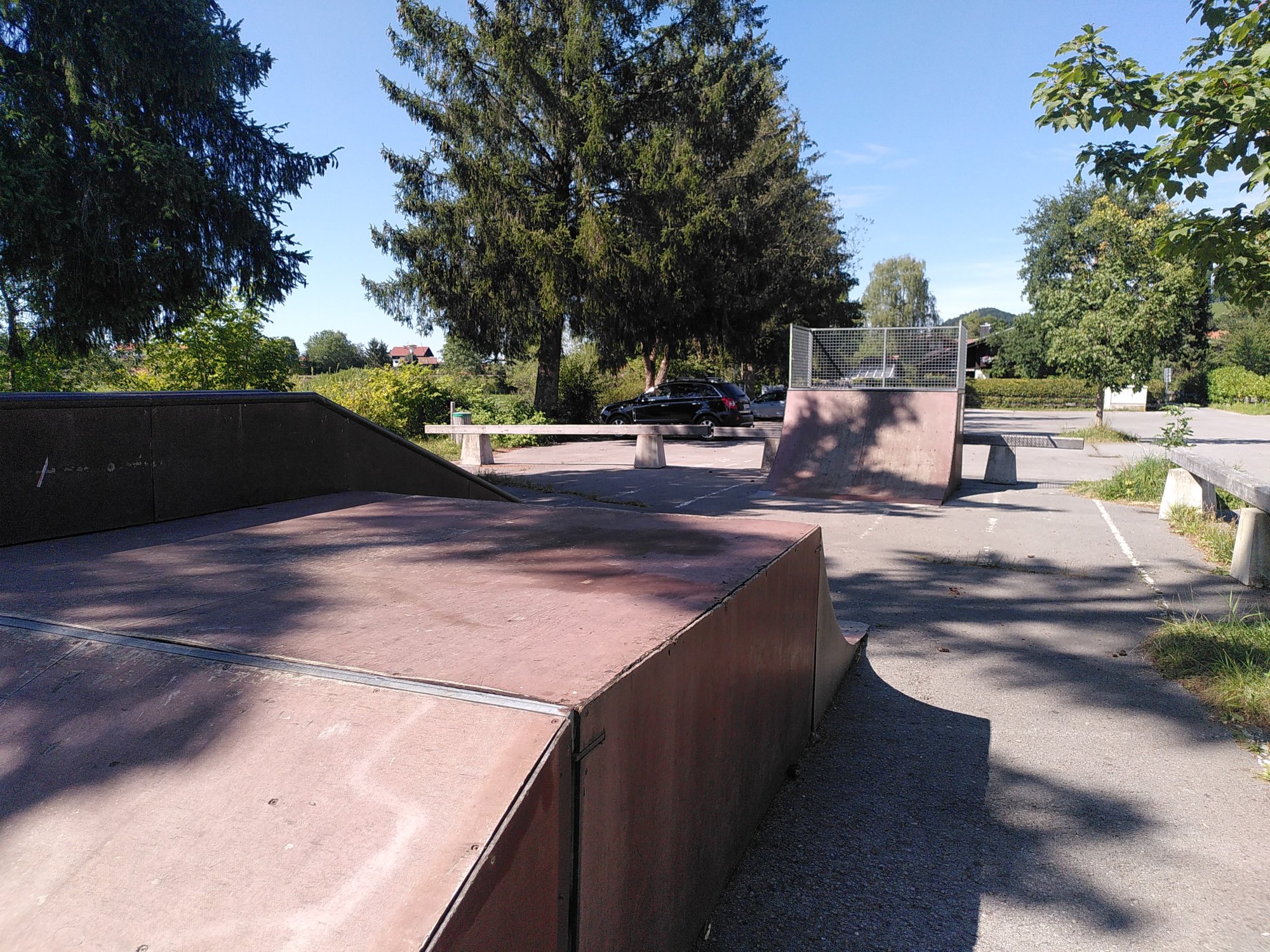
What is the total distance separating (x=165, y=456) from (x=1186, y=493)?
10.5m

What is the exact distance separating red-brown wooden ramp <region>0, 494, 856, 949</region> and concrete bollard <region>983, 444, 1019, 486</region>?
11.8 meters

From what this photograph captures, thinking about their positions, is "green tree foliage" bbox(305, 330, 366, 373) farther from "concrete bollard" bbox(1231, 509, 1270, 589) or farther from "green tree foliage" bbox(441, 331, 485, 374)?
"concrete bollard" bbox(1231, 509, 1270, 589)

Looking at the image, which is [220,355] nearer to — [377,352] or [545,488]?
[545,488]

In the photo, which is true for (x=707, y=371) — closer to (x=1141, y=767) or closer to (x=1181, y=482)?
(x=1181, y=482)

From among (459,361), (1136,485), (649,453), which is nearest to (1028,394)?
(459,361)

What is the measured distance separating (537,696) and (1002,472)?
13.5 meters

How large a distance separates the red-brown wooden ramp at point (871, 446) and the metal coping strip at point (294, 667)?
1062 cm

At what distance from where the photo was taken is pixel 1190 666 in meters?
4.62

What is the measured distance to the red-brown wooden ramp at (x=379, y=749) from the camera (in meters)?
1.35

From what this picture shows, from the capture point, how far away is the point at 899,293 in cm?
7194

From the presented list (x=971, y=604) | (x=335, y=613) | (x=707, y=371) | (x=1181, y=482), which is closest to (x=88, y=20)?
(x=335, y=613)

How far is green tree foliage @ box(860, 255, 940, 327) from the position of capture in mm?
70938

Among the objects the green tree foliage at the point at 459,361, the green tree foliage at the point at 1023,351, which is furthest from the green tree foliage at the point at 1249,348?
the green tree foliage at the point at 459,361

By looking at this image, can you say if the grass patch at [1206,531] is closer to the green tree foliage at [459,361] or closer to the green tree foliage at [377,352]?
the green tree foliage at [459,361]
